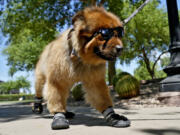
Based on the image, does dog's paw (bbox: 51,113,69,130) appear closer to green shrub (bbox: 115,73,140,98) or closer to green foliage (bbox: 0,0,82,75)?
green shrub (bbox: 115,73,140,98)

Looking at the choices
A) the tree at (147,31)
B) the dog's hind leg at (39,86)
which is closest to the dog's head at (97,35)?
the dog's hind leg at (39,86)

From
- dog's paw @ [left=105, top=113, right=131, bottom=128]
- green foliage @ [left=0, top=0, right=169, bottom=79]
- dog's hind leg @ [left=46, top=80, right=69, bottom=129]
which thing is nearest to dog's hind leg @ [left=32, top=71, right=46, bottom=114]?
dog's hind leg @ [left=46, top=80, right=69, bottom=129]

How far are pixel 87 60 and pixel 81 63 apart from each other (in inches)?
8.9

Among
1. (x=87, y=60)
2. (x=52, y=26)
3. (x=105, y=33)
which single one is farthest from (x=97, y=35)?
(x=52, y=26)

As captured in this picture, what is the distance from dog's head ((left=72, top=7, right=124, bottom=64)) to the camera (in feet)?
7.55

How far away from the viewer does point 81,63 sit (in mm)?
2756

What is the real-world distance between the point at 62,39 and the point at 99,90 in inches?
39.2

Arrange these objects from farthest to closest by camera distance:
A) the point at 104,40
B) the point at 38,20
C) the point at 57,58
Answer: the point at 38,20 < the point at 57,58 < the point at 104,40

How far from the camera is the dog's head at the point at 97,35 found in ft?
7.55

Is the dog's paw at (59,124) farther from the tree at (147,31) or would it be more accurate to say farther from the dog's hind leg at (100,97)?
the tree at (147,31)

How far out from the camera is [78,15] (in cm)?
262

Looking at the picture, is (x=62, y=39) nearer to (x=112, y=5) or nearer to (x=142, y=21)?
(x=112, y=5)

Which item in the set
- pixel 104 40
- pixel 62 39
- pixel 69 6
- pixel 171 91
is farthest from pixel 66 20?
pixel 104 40

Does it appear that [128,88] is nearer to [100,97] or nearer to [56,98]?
[100,97]
